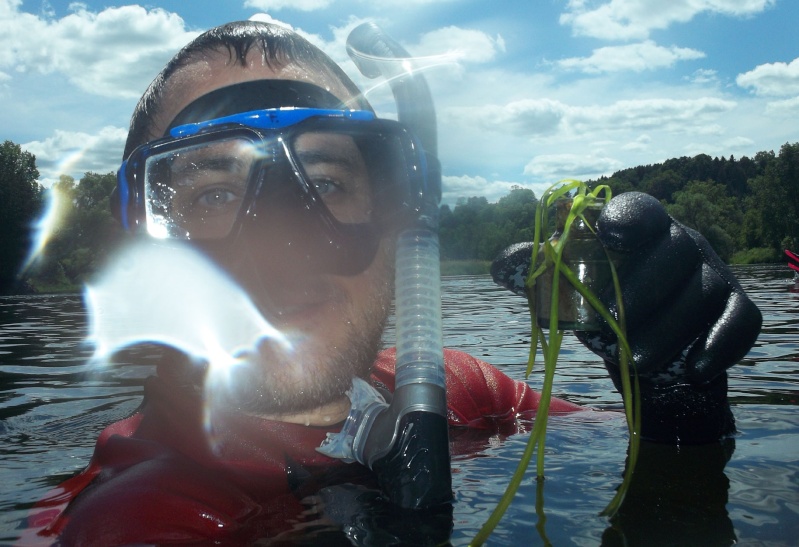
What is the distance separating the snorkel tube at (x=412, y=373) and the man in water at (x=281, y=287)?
0.13 metres

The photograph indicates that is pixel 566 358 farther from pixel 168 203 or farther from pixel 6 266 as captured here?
pixel 6 266

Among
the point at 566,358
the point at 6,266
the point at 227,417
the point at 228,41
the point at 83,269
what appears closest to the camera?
the point at 227,417

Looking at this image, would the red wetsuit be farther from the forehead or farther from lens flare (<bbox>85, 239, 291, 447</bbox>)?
the forehead

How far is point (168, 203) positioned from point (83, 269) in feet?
164

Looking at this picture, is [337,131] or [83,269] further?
[83,269]

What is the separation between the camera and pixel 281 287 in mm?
1996

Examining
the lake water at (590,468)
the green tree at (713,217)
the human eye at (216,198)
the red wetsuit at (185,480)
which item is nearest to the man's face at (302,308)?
the red wetsuit at (185,480)

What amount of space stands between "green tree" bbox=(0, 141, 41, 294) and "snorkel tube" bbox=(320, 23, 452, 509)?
38.6 meters

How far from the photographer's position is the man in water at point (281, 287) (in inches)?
66.2

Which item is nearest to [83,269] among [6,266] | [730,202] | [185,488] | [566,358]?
[6,266]

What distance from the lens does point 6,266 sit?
119 feet

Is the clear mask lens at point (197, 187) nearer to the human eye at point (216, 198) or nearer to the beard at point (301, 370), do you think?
the human eye at point (216, 198)

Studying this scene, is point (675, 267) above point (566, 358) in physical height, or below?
above

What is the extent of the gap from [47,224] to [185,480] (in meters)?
46.4
